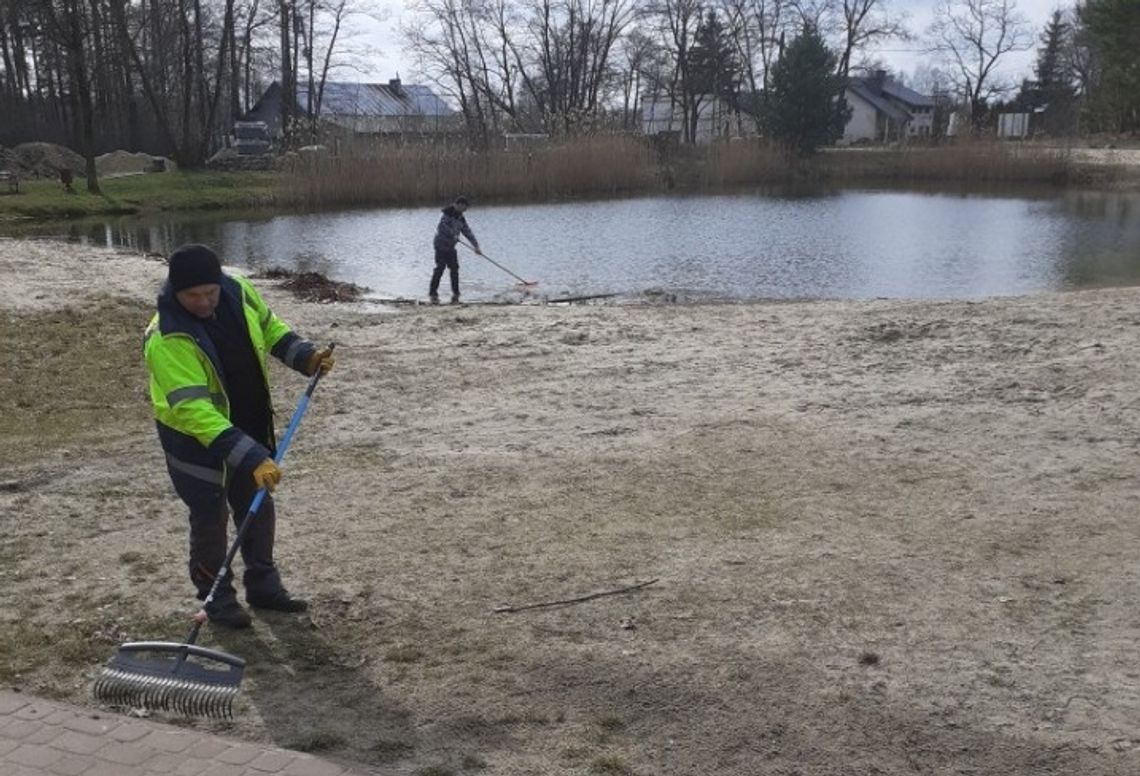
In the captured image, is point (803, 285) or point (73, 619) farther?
point (803, 285)

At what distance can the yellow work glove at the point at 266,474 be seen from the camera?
3955 mm

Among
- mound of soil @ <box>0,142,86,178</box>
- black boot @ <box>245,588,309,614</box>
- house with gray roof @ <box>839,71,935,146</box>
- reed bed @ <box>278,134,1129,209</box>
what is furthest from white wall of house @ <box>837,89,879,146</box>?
black boot @ <box>245,588,309,614</box>

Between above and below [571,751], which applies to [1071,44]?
above

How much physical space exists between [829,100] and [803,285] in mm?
37654

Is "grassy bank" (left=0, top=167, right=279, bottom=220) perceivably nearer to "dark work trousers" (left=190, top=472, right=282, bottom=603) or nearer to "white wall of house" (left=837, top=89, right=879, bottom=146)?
"dark work trousers" (left=190, top=472, right=282, bottom=603)

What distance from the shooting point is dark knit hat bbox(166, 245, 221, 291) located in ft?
13.3

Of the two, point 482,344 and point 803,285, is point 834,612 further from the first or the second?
point 803,285

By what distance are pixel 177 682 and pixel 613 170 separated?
35.4 meters

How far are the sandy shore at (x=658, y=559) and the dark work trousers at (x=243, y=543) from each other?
0.22 meters

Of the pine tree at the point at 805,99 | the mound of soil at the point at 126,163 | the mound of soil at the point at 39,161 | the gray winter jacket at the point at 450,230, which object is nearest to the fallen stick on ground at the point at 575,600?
the gray winter jacket at the point at 450,230

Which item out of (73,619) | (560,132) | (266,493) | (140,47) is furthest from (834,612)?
(140,47)

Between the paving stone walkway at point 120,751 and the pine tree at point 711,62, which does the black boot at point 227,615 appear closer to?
the paving stone walkway at point 120,751

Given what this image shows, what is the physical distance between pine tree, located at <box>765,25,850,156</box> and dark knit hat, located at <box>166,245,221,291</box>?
49196 millimetres

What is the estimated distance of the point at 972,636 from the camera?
4.21m
